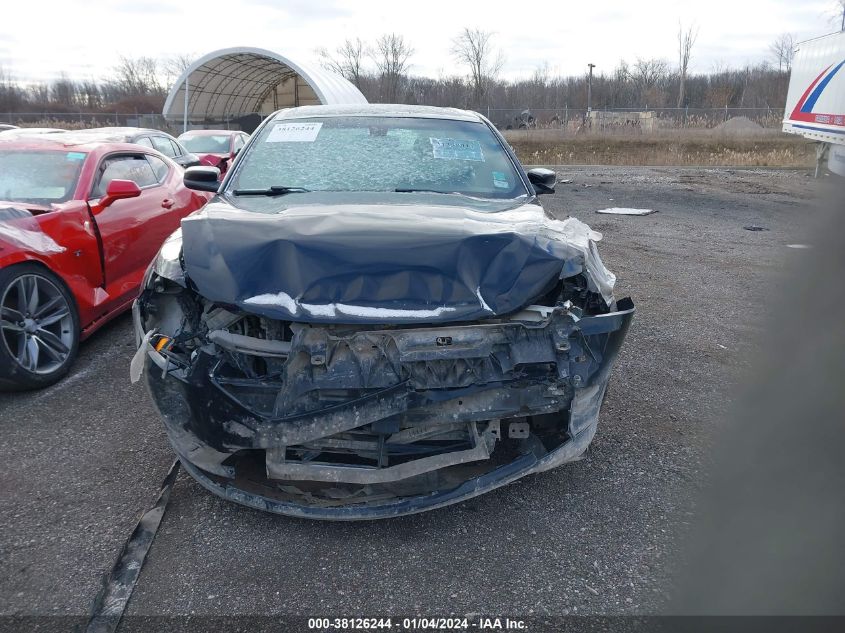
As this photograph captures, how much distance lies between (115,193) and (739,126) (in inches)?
1326

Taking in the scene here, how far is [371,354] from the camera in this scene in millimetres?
2549

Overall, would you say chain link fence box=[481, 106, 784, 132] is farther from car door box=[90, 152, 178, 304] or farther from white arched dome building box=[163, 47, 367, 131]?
car door box=[90, 152, 178, 304]

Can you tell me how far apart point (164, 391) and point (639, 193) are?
43.6ft

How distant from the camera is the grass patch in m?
23.2

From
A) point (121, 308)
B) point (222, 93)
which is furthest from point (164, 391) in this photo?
point (222, 93)

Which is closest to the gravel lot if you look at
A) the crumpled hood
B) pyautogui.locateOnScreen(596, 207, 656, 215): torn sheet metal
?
the crumpled hood

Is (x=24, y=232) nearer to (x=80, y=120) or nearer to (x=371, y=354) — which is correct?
(x=371, y=354)

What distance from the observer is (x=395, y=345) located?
2543 millimetres

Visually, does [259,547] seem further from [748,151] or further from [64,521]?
[748,151]

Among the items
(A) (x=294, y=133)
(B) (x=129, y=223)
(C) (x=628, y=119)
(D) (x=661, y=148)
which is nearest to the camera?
(A) (x=294, y=133)

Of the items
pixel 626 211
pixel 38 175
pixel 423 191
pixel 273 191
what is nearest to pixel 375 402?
pixel 423 191

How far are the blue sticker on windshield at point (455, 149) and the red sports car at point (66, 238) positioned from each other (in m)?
2.29

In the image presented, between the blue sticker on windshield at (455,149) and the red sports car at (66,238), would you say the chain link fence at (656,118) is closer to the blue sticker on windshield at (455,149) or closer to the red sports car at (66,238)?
the red sports car at (66,238)

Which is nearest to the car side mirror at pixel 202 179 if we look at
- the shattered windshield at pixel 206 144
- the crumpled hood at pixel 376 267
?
the crumpled hood at pixel 376 267
